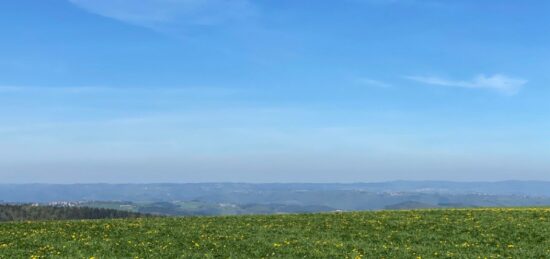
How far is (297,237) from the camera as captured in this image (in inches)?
1382

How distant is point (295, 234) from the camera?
1441 inches

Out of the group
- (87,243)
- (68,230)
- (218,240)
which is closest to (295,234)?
(218,240)

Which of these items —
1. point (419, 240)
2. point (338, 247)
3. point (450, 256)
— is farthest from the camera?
point (419, 240)

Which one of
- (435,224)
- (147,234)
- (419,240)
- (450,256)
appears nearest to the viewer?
(450,256)

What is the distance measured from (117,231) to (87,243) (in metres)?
5.11

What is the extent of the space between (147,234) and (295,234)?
10.4 metres

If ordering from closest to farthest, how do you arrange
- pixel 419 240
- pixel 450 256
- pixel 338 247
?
pixel 450 256, pixel 338 247, pixel 419 240

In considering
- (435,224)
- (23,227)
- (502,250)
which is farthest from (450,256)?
(23,227)

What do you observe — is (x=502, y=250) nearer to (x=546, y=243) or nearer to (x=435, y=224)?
(x=546, y=243)

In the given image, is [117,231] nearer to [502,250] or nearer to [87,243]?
[87,243]

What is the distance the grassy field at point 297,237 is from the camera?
97.7 feet

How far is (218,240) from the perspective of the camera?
34.0 metres

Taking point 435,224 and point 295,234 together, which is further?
point 435,224

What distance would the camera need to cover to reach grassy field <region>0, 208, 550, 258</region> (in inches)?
1172
